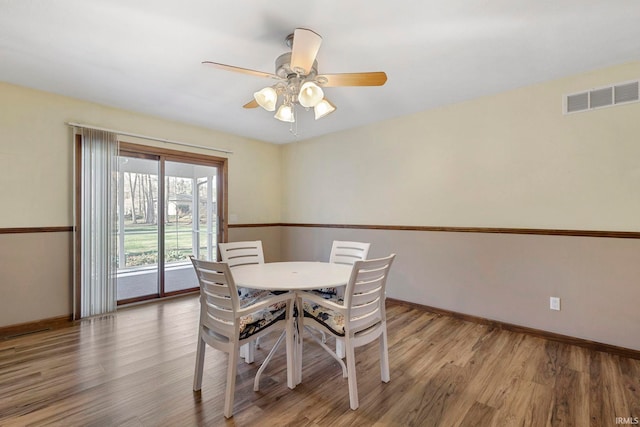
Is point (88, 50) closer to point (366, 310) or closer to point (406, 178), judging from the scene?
point (366, 310)

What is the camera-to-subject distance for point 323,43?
213cm

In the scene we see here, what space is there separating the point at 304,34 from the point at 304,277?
154cm

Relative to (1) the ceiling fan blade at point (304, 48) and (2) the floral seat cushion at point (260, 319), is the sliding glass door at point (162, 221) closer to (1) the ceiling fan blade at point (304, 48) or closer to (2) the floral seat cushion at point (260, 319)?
(2) the floral seat cushion at point (260, 319)

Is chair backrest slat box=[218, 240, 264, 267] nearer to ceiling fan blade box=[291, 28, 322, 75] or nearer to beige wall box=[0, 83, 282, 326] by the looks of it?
ceiling fan blade box=[291, 28, 322, 75]

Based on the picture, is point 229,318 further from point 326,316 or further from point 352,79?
point 352,79

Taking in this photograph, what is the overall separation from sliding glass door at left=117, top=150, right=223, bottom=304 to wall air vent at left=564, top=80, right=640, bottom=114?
4231mm

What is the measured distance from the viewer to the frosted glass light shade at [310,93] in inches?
76.3

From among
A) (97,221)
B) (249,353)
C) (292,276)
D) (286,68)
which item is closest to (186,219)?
(97,221)

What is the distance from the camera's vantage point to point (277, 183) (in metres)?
5.27

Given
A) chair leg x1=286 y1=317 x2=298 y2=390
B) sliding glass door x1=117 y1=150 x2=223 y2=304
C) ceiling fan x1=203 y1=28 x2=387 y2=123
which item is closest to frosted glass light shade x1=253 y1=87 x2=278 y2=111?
ceiling fan x1=203 y1=28 x2=387 y2=123

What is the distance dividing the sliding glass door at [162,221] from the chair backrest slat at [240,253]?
1.69 meters

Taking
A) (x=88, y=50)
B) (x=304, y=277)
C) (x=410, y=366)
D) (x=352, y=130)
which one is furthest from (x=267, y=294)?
(x=352, y=130)

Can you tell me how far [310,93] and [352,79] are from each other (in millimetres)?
305

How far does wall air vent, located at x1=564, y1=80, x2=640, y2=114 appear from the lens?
2391 mm
